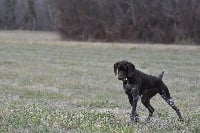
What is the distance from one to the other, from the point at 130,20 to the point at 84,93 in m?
36.8

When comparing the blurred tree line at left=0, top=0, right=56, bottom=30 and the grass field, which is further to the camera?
the blurred tree line at left=0, top=0, right=56, bottom=30

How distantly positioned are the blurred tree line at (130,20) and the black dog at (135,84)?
40038 millimetres

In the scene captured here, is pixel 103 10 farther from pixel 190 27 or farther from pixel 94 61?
pixel 94 61

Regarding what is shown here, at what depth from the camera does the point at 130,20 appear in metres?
54.1

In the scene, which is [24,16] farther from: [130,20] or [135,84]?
[135,84]

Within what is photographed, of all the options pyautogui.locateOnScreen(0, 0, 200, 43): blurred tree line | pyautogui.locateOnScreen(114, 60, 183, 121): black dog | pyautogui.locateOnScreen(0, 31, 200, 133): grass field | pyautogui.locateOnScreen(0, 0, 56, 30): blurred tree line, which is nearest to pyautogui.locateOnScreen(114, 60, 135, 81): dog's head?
pyautogui.locateOnScreen(114, 60, 183, 121): black dog

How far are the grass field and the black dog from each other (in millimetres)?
464

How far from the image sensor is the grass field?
10180 mm

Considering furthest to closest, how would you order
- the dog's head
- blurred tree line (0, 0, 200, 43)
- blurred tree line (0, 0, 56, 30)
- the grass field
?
blurred tree line (0, 0, 56, 30)
blurred tree line (0, 0, 200, 43)
the dog's head
the grass field

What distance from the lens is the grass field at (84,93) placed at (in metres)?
10.2

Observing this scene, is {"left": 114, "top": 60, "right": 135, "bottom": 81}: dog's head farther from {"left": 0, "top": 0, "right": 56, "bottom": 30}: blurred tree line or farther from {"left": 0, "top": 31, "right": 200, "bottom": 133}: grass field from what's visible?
{"left": 0, "top": 0, "right": 56, "bottom": 30}: blurred tree line

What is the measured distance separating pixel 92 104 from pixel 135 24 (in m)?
38.8

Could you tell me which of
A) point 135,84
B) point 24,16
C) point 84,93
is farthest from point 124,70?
point 24,16

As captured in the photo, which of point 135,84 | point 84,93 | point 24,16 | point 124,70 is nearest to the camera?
point 124,70
